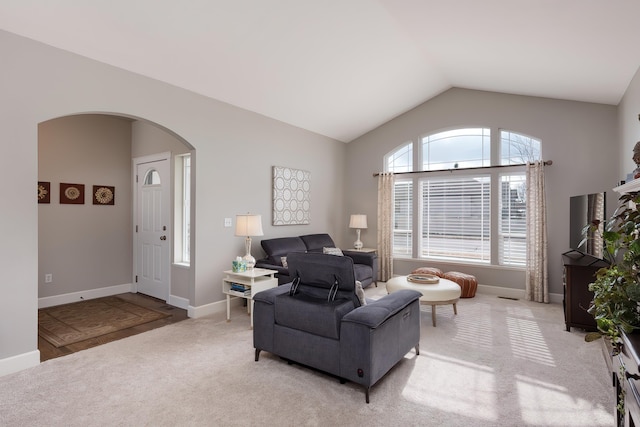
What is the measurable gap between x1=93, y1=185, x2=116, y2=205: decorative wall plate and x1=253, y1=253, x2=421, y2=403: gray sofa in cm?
387

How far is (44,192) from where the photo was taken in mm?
4770

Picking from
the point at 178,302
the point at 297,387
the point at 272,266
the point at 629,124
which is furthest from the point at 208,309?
the point at 629,124

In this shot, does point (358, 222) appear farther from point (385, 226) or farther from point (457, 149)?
point (457, 149)

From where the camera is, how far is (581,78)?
407cm

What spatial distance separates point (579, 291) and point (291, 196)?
412 cm

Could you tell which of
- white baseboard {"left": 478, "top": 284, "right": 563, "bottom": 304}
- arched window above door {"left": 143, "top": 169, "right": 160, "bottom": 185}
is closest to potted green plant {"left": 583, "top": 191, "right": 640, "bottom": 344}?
white baseboard {"left": 478, "top": 284, "right": 563, "bottom": 304}

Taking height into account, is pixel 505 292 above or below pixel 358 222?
below

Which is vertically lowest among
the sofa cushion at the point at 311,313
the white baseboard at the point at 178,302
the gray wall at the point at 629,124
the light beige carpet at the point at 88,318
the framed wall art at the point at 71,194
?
the light beige carpet at the point at 88,318

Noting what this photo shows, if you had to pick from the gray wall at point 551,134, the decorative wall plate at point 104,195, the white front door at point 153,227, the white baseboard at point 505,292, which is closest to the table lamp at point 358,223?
the gray wall at point 551,134

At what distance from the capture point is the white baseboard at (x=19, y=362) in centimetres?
277

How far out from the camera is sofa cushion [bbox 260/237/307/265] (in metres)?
4.82

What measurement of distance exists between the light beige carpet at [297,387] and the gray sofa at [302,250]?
3.99 ft

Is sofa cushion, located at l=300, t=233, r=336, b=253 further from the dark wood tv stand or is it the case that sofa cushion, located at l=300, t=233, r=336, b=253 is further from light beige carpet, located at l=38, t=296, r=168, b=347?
the dark wood tv stand

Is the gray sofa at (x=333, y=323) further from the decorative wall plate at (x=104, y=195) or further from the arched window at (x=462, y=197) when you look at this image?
the decorative wall plate at (x=104, y=195)
